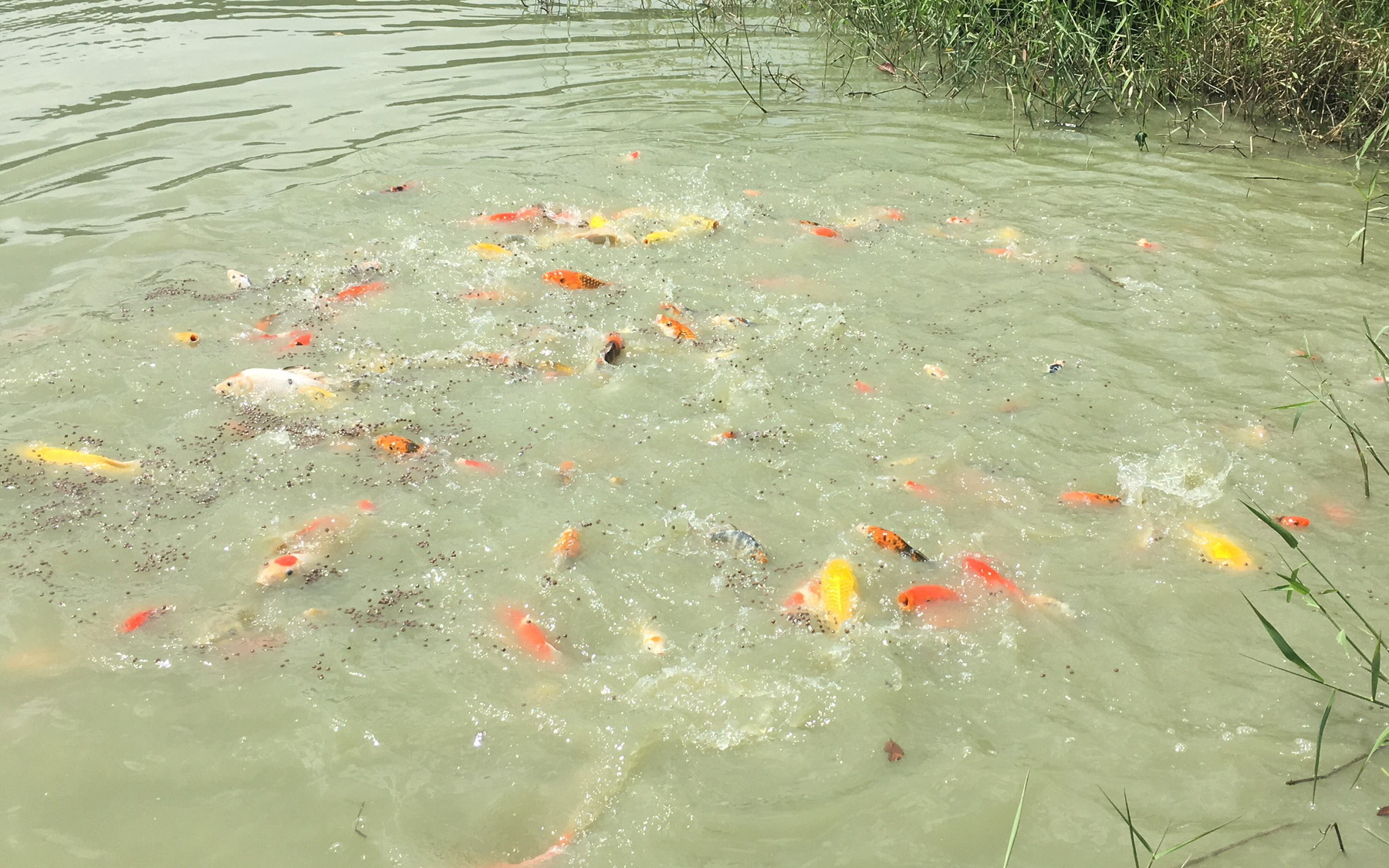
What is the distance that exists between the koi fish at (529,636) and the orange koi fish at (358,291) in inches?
130

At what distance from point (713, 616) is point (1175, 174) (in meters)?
6.90

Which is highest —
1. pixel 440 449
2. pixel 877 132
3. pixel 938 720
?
pixel 877 132

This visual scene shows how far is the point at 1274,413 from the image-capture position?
5410 millimetres

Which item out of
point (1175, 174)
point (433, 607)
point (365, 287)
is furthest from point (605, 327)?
point (1175, 174)

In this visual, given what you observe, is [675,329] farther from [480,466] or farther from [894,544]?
[894,544]

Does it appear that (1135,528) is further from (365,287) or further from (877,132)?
(877,132)

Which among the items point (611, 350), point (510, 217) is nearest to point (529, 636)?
point (611, 350)

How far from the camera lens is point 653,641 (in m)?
3.96

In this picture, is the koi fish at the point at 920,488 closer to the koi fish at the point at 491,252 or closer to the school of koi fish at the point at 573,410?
the school of koi fish at the point at 573,410

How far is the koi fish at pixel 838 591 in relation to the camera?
405 centimetres

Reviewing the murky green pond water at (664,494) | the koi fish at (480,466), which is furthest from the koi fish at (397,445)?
the koi fish at (480,466)

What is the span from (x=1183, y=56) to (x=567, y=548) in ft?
28.2

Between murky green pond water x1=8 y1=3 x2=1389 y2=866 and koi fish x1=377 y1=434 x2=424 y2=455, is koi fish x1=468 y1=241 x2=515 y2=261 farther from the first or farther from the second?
koi fish x1=377 y1=434 x2=424 y2=455

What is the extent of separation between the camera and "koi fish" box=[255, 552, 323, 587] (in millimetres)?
4266
